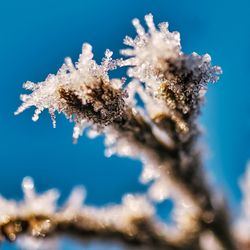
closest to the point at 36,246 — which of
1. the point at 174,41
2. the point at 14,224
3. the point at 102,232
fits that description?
the point at 14,224

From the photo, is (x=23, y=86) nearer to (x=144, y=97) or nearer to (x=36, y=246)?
(x=144, y=97)

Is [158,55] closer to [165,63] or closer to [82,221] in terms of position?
[165,63]

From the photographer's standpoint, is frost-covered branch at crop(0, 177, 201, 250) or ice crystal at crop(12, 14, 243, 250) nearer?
ice crystal at crop(12, 14, 243, 250)

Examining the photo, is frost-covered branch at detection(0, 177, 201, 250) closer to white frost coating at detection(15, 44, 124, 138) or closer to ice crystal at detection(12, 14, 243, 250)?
ice crystal at detection(12, 14, 243, 250)

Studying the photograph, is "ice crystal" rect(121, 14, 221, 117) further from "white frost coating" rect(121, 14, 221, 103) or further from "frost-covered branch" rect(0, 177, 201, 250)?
"frost-covered branch" rect(0, 177, 201, 250)

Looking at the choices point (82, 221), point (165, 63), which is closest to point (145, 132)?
point (165, 63)

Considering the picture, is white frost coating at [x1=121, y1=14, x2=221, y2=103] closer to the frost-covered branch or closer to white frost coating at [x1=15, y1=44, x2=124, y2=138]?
white frost coating at [x1=15, y1=44, x2=124, y2=138]

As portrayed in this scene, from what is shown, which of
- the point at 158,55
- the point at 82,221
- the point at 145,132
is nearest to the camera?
the point at 158,55

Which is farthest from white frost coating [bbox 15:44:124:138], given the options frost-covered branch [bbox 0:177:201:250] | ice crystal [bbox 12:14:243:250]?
frost-covered branch [bbox 0:177:201:250]

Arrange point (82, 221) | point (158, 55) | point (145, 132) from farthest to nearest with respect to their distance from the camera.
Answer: point (82, 221) → point (145, 132) → point (158, 55)

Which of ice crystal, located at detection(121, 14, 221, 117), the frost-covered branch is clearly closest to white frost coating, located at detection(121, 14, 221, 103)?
ice crystal, located at detection(121, 14, 221, 117)

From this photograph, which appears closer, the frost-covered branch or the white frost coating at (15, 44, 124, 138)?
the white frost coating at (15, 44, 124, 138)
